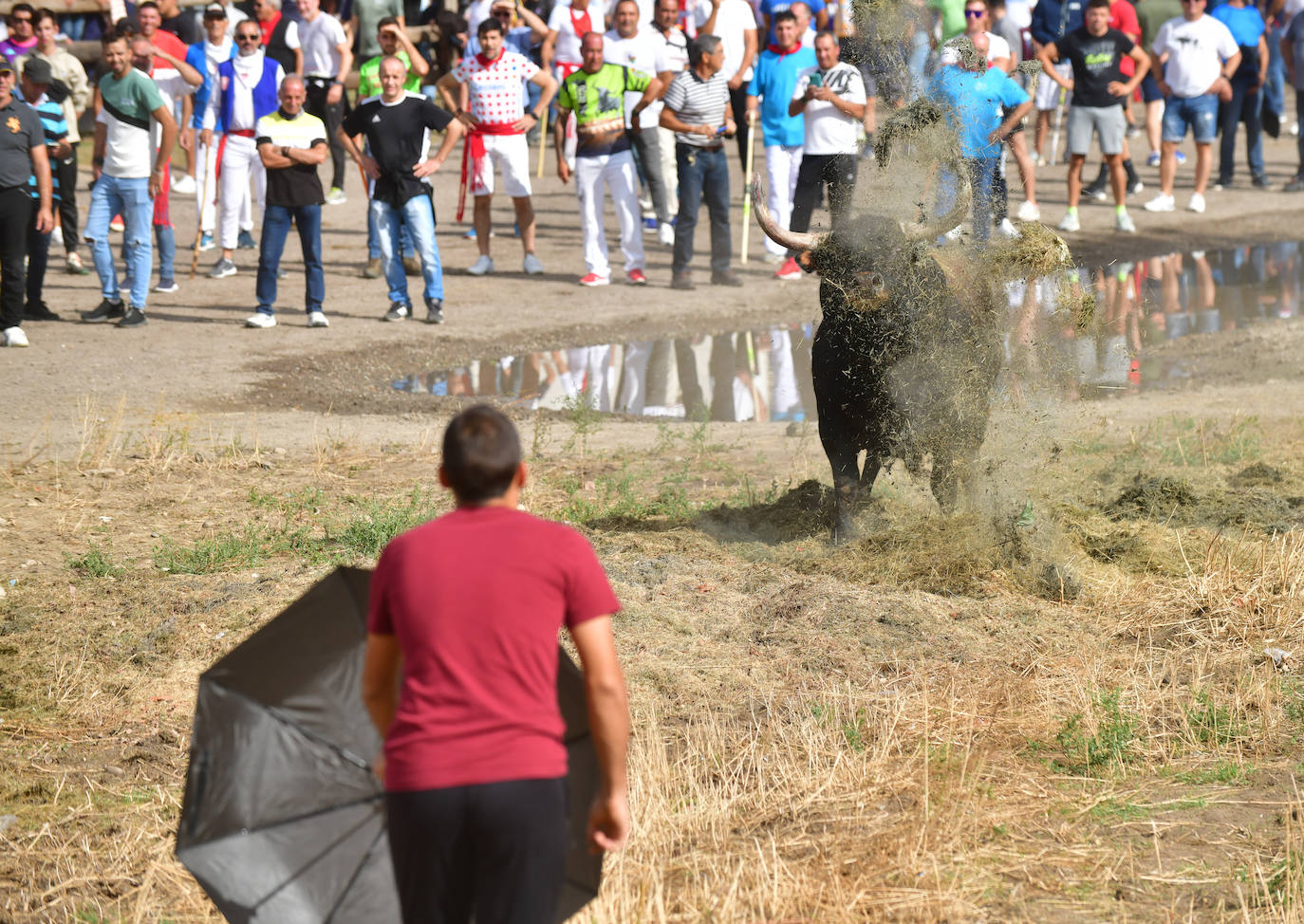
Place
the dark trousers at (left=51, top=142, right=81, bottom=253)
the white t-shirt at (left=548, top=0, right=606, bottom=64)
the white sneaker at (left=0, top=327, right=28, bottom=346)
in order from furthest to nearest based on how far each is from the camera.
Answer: the white t-shirt at (left=548, top=0, right=606, bottom=64) < the dark trousers at (left=51, top=142, right=81, bottom=253) < the white sneaker at (left=0, top=327, right=28, bottom=346)

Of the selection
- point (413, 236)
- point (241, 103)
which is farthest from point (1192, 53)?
point (241, 103)

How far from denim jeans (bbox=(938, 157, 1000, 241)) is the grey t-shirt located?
23.5 ft

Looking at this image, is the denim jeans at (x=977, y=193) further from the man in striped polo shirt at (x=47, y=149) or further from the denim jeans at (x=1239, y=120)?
the denim jeans at (x=1239, y=120)

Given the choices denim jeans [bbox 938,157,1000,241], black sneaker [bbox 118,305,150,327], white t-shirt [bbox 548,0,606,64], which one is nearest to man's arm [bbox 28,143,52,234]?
black sneaker [bbox 118,305,150,327]

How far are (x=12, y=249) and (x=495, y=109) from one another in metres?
4.74

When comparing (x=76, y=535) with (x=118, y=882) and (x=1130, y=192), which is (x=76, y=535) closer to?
(x=118, y=882)

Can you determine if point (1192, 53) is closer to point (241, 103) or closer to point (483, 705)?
point (241, 103)

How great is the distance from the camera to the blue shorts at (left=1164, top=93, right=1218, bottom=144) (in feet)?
56.9

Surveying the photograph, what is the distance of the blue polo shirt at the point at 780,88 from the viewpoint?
46.6 feet

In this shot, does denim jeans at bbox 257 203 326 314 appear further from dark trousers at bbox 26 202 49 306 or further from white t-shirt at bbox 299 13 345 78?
white t-shirt at bbox 299 13 345 78

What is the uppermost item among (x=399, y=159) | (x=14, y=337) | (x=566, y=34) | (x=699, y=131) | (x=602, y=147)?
(x=566, y=34)

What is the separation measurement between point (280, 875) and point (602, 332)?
9.67m

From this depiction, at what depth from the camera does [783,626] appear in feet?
19.9

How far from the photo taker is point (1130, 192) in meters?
18.4
